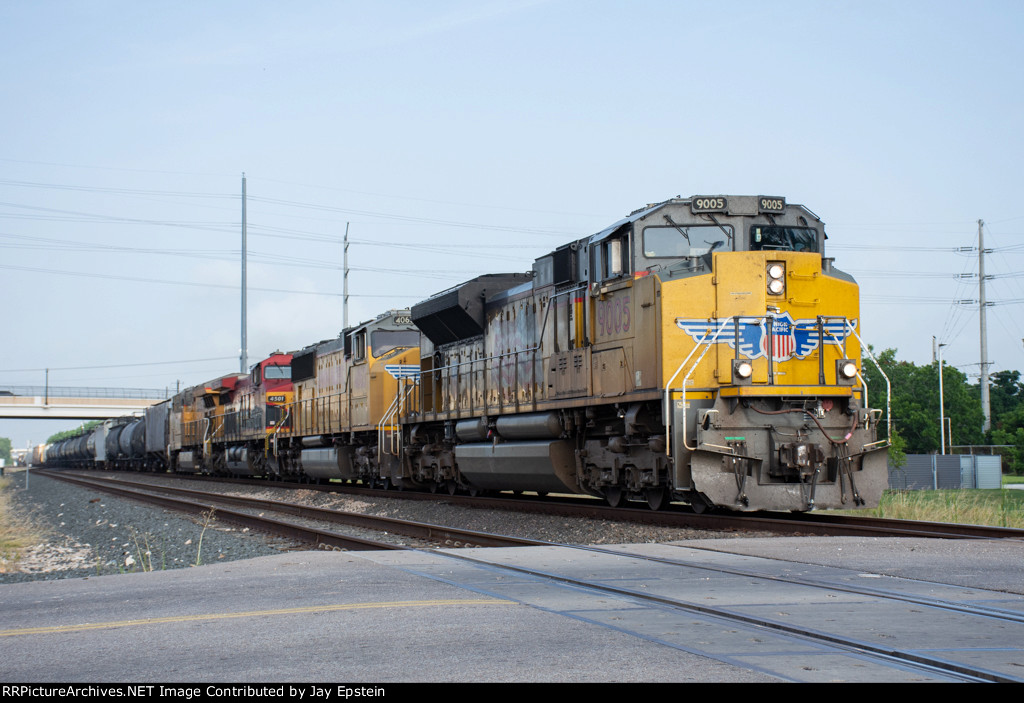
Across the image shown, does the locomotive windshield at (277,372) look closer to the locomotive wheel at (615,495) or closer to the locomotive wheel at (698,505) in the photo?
the locomotive wheel at (615,495)

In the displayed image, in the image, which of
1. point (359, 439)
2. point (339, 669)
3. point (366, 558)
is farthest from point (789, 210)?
point (359, 439)

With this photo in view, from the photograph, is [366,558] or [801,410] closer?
[366,558]

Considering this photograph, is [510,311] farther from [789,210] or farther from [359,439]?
[359,439]

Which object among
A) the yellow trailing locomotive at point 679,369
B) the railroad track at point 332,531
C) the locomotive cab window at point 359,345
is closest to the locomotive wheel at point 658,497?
the yellow trailing locomotive at point 679,369

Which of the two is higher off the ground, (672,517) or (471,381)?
(471,381)

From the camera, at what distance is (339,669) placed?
4.54 m

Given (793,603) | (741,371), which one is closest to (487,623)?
(793,603)

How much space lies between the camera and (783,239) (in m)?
12.6

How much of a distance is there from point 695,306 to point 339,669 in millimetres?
8328

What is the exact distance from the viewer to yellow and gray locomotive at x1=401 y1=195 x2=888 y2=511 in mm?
11664

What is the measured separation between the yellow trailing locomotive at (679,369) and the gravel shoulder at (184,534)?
100 cm

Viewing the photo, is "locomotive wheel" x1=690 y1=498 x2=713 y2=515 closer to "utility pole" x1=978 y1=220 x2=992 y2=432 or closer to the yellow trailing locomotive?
the yellow trailing locomotive

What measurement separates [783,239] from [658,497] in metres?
3.64

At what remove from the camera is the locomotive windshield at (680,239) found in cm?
1263
